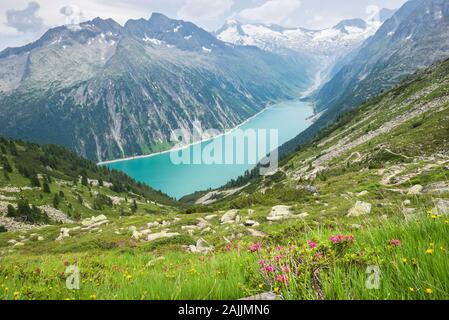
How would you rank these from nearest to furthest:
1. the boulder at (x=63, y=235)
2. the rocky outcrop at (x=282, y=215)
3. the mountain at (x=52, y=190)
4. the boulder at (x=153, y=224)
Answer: the rocky outcrop at (x=282, y=215)
the boulder at (x=153, y=224)
the boulder at (x=63, y=235)
the mountain at (x=52, y=190)

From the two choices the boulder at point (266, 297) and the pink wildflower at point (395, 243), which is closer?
the boulder at point (266, 297)

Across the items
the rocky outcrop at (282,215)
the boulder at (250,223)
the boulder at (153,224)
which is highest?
the rocky outcrop at (282,215)

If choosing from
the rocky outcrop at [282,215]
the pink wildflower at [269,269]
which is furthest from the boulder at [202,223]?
the pink wildflower at [269,269]

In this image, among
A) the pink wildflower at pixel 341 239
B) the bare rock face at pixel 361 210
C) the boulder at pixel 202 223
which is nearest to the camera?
the pink wildflower at pixel 341 239

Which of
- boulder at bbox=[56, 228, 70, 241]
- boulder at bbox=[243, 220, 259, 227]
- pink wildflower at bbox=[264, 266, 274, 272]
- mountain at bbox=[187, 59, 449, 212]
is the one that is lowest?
boulder at bbox=[56, 228, 70, 241]

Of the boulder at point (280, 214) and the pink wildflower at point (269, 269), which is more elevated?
the boulder at point (280, 214)

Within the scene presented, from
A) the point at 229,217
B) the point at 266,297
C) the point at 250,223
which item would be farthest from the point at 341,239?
the point at 229,217

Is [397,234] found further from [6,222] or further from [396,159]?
[6,222]

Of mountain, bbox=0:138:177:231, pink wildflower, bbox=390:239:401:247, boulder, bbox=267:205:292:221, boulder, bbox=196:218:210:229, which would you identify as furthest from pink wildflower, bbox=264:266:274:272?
mountain, bbox=0:138:177:231

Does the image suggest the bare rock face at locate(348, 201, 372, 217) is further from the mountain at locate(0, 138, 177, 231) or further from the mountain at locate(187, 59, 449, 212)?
the mountain at locate(0, 138, 177, 231)

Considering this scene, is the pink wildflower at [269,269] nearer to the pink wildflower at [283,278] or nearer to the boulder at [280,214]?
the pink wildflower at [283,278]

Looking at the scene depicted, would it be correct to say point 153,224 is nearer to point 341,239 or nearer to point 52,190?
point 341,239

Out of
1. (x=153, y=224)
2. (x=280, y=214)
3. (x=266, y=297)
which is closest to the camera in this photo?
(x=266, y=297)
